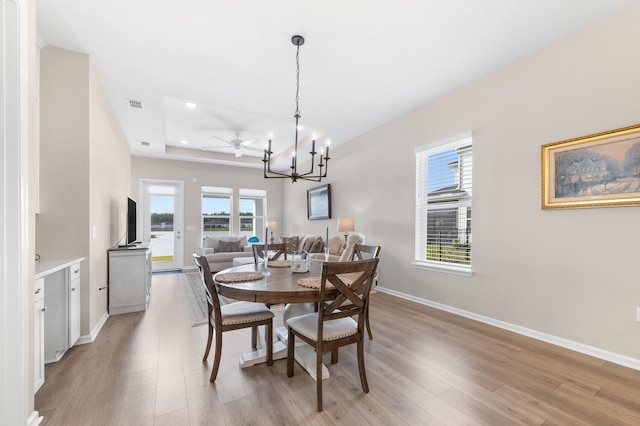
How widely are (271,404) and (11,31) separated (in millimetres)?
2561

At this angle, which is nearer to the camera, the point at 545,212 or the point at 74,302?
the point at 74,302

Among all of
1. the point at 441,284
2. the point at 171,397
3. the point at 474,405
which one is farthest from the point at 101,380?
the point at 441,284

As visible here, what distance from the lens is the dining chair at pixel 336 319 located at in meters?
1.67

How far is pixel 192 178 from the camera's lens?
702 cm

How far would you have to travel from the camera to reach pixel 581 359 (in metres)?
2.25

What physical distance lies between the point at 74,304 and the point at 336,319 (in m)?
2.39

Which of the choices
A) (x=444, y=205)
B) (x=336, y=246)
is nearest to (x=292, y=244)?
(x=336, y=246)

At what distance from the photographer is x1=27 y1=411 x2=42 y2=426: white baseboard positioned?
147cm

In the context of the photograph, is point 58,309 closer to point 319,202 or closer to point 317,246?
point 317,246

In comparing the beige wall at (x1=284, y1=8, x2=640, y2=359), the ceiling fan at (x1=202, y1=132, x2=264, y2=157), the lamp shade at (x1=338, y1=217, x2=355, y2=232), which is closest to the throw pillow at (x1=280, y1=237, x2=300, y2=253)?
the lamp shade at (x1=338, y1=217, x2=355, y2=232)

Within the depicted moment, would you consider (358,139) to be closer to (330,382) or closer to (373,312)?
(373,312)

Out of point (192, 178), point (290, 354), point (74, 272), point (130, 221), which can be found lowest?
point (290, 354)

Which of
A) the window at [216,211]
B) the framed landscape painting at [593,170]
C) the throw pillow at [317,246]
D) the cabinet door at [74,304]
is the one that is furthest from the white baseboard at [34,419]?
the window at [216,211]

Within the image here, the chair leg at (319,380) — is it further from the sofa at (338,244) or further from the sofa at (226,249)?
the sofa at (226,249)
